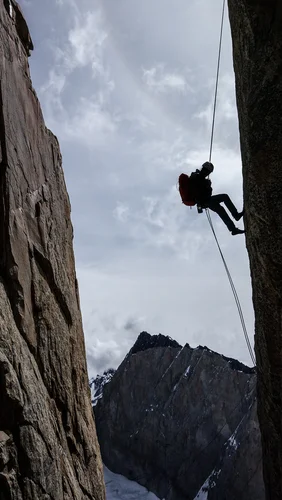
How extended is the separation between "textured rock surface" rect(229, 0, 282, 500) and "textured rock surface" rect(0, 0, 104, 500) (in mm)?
4956

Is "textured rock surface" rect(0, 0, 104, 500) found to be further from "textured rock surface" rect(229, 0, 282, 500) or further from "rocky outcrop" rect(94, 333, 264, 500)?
"rocky outcrop" rect(94, 333, 264, 500)

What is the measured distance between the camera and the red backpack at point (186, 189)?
48.6 feet

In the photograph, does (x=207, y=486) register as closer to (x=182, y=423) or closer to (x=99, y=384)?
(x=182, y=423)

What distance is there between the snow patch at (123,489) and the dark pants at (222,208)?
244 feet

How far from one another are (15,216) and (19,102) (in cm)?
384

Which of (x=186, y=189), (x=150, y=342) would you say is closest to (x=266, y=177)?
(x=186, y=189)

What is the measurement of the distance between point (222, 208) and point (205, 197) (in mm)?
581

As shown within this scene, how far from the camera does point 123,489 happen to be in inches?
3312

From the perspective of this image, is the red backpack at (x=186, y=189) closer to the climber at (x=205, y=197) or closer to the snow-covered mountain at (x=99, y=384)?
the climber at (x=205, y=197)

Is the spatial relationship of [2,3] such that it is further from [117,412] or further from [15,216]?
[117,412]

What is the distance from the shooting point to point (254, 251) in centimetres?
1266

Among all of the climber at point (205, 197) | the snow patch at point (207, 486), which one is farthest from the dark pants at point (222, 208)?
the snow patch at point (207, 486)

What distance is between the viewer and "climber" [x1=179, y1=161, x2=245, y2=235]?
1484 centimetres

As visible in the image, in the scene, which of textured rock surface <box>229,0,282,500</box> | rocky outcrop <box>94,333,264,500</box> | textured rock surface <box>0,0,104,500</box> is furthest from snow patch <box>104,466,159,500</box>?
textured rock surface <box>229,0,282,500</box>
